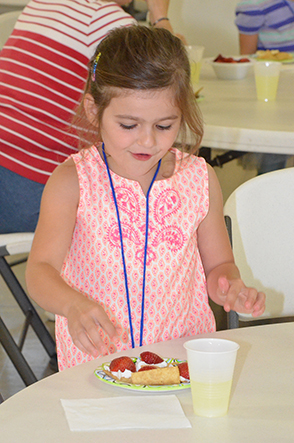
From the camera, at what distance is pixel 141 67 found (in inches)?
44.8

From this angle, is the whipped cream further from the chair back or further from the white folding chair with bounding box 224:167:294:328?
the chair back

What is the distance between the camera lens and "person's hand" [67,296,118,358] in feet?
2.80

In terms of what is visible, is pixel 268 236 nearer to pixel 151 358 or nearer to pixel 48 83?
pixel 151 358

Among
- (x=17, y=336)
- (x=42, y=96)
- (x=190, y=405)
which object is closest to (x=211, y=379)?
(x=190, y=405)

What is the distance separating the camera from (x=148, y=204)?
4.22ft

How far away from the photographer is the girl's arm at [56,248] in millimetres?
1024

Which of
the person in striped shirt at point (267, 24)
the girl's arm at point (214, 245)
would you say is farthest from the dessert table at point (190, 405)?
the person in striped shirt at point (267, 24)

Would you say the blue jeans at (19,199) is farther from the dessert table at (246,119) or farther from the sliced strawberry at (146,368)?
the sliced strawberry at (146,368)

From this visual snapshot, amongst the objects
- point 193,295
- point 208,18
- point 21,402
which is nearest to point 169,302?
point 193,295

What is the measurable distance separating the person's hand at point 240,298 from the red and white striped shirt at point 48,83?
0.92 meters

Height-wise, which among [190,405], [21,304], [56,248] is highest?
[56,248]

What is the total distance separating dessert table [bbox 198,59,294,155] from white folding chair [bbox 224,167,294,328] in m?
0.48

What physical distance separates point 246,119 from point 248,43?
176cm

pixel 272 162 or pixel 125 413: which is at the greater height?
pixel 272 162
